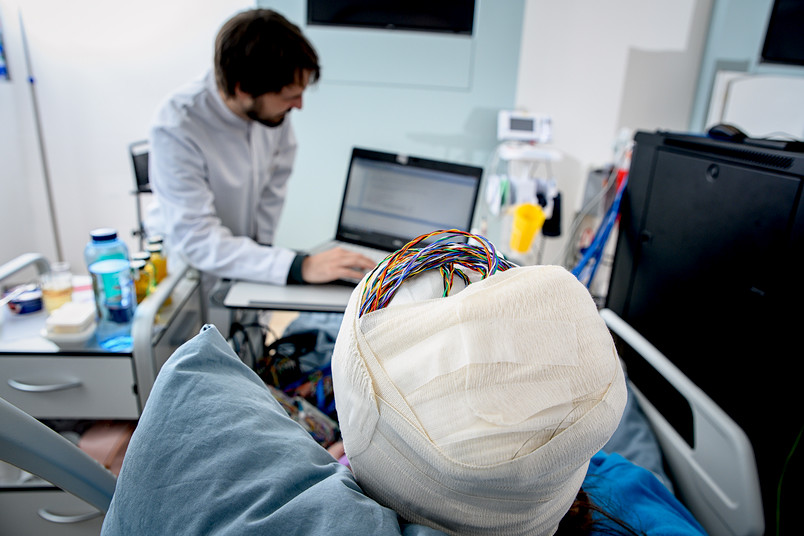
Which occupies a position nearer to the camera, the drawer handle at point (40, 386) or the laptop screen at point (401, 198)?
the drawer handle at point (40, 386)

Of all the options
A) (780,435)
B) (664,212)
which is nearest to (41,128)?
(664,212)

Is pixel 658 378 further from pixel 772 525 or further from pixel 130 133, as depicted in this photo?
pixel 130 133

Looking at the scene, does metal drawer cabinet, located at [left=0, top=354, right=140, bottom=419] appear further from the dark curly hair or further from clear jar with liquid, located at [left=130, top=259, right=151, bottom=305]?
the dark curly hair

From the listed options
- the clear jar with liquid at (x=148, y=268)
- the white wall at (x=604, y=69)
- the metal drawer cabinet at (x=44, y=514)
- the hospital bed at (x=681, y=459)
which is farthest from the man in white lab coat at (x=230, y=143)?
the white wall at (x=604, y=69)

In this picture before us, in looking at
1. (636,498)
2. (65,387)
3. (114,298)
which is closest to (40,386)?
(65,387)

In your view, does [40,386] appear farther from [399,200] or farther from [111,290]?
[399,200]

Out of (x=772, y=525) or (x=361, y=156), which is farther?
(x=361, y=156)

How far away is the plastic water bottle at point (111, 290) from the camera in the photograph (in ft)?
3.72

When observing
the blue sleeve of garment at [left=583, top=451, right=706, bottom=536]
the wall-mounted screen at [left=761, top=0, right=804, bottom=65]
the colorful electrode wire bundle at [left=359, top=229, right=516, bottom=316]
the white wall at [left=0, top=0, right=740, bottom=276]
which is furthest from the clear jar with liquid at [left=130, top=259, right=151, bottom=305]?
the wall-mounted screen at [left=761, top=0, right=804, bottom=65]

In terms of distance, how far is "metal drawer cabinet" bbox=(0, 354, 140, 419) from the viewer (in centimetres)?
104

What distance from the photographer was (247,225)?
1666 mm

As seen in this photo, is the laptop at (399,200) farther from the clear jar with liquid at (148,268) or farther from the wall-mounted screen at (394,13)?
the wall-mounted screen at (394,13)

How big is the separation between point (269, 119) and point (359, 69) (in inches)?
57.4

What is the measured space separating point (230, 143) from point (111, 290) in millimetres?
564
